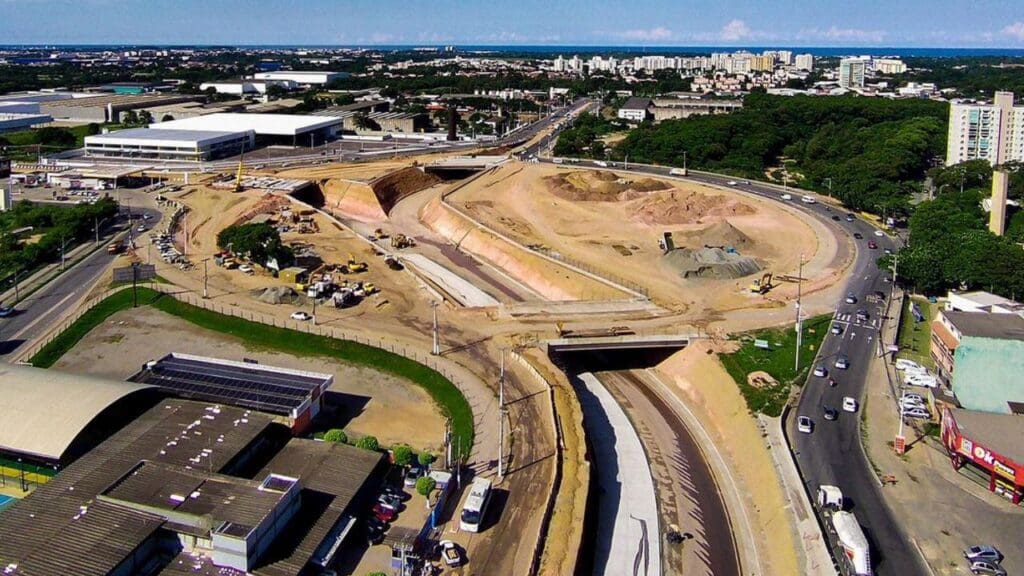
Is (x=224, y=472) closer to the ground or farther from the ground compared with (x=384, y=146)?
closer to the ground

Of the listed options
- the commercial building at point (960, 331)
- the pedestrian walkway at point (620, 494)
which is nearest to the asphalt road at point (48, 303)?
the pedestrian walkway at point (620, 494)

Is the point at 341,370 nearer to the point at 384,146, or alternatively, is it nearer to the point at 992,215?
the point at 992,215

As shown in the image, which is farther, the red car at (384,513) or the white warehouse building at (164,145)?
the white warehouse building at (164,145)

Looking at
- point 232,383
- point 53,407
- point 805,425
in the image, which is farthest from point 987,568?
point 53,407

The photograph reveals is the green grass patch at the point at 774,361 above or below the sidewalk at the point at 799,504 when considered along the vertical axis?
above

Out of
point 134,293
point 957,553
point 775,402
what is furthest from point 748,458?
point 134,293

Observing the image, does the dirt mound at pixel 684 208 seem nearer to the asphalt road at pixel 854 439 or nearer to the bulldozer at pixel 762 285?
the asphalt road at pixel 854 439
